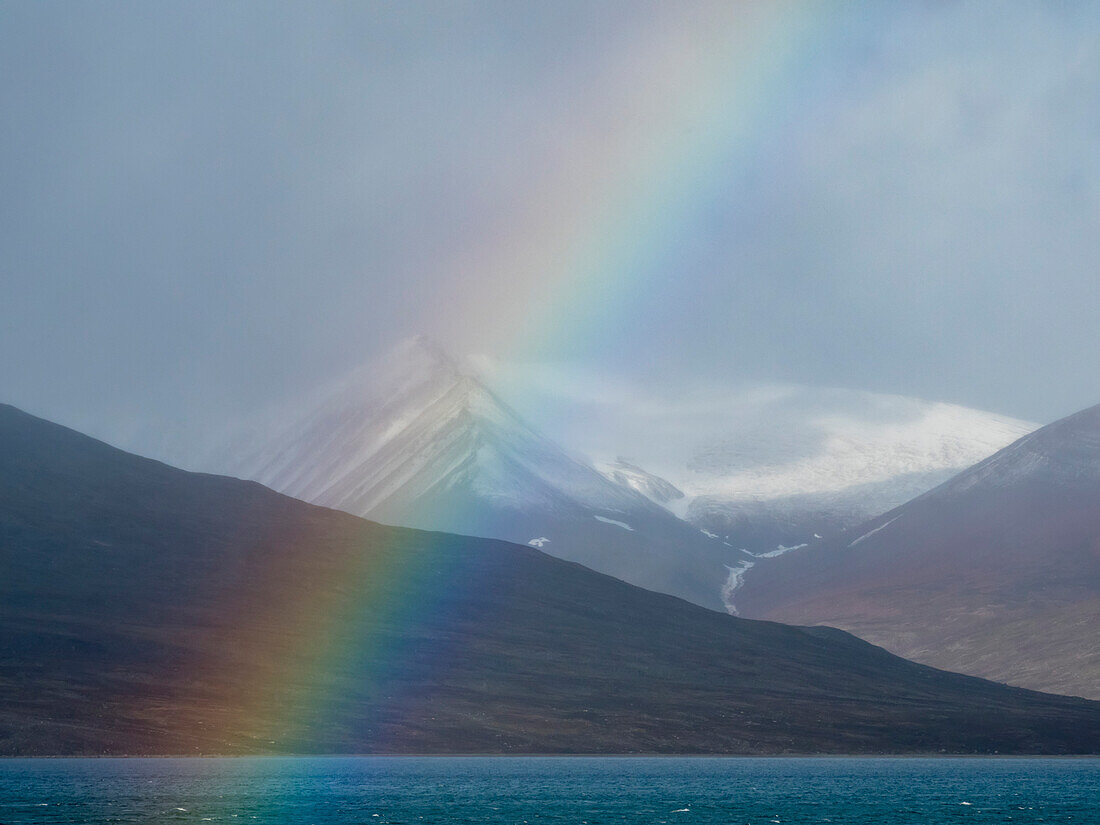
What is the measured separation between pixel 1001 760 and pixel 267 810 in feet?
423

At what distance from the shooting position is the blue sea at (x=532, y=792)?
292ft

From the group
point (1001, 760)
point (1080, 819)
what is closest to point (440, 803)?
point (1080, 819)

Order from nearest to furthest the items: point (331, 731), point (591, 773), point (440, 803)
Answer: point (440, 803) → point (591, 773) → point (331, 731)

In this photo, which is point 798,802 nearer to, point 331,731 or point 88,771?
point 88,771

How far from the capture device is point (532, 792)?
113188mm

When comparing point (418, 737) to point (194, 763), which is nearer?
point (194, 763)

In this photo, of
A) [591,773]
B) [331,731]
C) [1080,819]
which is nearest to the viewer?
[1080,819]

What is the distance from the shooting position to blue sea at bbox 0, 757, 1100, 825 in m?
88.9

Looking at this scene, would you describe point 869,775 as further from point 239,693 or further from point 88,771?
point 239,693

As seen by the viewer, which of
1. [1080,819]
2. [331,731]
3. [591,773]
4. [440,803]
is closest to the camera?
[1080,819]

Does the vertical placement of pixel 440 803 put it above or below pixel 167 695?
below

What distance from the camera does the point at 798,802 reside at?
106m

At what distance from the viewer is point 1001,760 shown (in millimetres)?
188375

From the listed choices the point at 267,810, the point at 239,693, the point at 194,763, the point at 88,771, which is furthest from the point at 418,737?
the point at 267,810
